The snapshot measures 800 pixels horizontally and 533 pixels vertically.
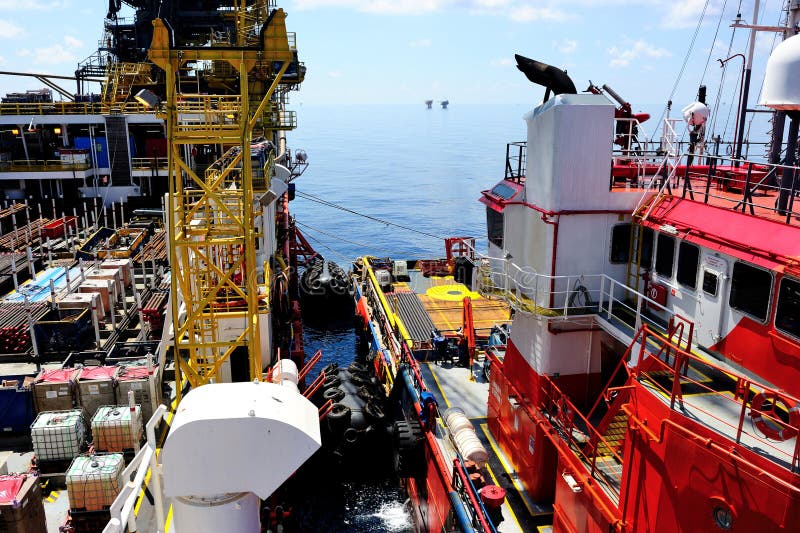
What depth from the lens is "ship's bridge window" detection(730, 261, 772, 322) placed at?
30.5ft

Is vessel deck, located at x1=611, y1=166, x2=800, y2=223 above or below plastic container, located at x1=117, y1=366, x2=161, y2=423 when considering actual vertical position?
above

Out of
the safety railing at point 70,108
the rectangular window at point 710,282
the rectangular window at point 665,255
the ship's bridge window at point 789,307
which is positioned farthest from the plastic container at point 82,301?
the safety railing at point 70,108

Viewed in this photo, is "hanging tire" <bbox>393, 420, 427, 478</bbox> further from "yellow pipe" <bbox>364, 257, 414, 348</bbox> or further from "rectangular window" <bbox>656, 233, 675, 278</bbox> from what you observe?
"rectangular window" <bbox>656, 233, 675, 278</bbox>

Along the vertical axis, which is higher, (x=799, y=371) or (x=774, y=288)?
(x=774, y=288)

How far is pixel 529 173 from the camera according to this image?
44.4ft

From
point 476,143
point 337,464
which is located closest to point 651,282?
point 337,464

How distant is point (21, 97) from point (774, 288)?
4821 cm

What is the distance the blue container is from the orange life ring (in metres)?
14.5

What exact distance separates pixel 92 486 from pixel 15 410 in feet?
14.2

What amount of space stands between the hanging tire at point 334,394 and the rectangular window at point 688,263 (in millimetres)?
11615

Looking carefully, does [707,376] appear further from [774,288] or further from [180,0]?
[180,0]

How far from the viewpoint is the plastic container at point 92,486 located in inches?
437

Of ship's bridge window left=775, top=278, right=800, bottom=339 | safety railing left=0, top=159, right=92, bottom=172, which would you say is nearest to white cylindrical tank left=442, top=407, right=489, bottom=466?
ship's bridge window left=775, top=278, right=800, bottom=339

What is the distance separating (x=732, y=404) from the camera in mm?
8914
